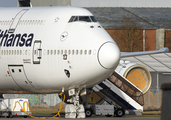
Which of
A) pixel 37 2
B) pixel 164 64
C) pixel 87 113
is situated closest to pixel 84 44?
pixel 87 113

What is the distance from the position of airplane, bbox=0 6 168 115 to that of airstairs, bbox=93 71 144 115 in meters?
4.53

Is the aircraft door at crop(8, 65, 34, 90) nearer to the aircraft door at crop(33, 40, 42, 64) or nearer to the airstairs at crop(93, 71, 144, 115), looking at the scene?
the aircraft door at crop(33, 40, 42, 64)

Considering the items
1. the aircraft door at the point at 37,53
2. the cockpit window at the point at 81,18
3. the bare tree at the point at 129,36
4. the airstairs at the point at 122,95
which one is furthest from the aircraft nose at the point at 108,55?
the bare tree at the point at 129,36

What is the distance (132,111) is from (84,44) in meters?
8.36

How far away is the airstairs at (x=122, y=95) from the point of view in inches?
1053

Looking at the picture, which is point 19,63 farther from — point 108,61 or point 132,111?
point 132,111

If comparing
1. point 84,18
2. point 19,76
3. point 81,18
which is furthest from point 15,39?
point 84,18

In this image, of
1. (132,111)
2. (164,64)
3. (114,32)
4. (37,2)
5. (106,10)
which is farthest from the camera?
(106,10)

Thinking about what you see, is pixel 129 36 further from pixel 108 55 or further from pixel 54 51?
pixel 108 55

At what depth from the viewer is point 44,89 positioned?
22.4 meters

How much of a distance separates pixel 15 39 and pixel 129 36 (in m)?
38.5

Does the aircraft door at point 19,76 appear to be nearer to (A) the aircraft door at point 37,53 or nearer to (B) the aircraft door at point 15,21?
(A) the aircraft door at point 37,53

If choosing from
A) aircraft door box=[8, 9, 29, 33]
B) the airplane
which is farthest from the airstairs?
aircraft door box=[8, 9, 29, 33]

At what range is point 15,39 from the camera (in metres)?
22.3
